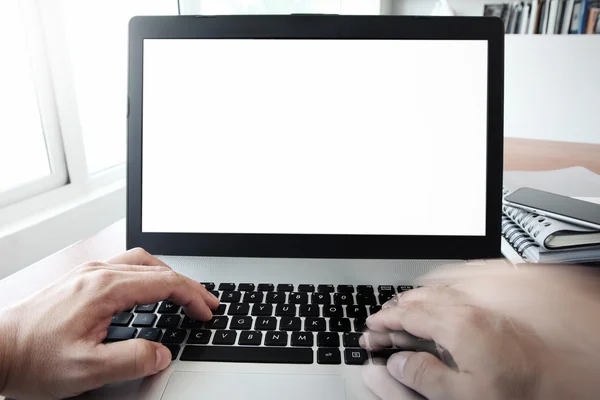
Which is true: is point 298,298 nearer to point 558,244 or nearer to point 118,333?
point 118,333

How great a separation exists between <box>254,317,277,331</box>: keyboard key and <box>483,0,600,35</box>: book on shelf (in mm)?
2650

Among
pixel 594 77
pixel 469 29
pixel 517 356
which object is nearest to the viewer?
pixel 517 356

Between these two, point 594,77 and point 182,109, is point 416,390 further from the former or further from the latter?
point 594,77

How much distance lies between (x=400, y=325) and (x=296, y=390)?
0.12 meters

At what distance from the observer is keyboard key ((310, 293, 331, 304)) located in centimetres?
48

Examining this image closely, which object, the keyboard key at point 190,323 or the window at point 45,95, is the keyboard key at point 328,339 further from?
the window at point 45,95

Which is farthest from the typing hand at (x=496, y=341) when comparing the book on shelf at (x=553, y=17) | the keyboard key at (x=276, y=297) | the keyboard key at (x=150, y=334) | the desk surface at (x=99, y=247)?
the book on shelf at (x=553, y=17)

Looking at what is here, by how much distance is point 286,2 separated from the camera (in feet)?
6.64

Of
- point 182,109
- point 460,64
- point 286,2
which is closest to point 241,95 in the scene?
point 182,109

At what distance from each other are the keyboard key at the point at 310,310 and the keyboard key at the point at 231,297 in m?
0.08

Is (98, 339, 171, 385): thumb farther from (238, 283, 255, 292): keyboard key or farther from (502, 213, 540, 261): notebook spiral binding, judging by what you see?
(502, 213, 540, 261): notebook spiral binding

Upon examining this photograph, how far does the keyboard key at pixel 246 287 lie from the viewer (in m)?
0.50

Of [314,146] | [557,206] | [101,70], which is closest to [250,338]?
[314,146]

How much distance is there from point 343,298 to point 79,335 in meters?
0.27
